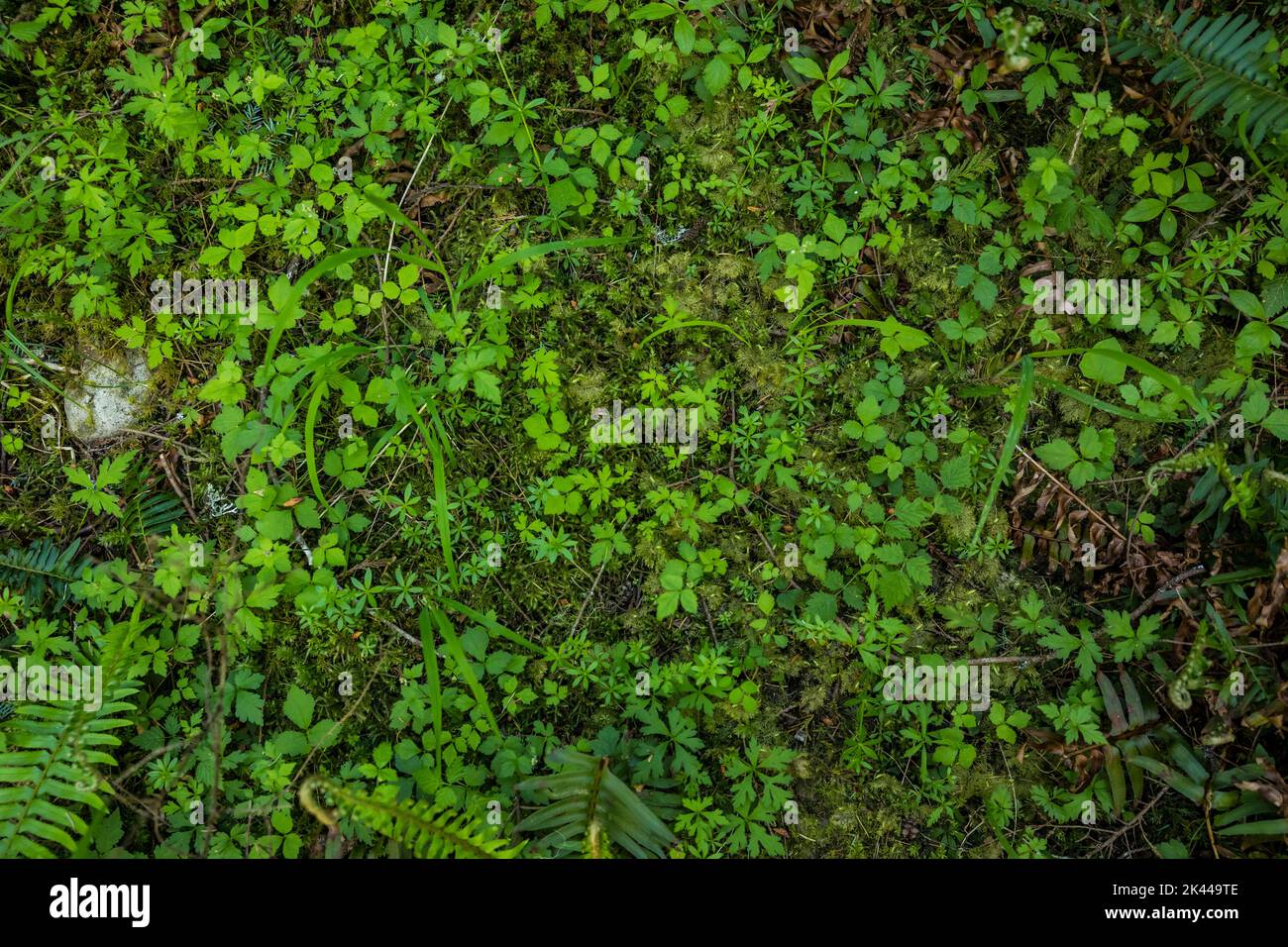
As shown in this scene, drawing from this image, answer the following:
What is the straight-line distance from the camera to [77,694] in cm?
384

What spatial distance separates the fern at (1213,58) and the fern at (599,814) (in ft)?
14.2

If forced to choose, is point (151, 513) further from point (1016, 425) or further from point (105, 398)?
point (1016, 425)

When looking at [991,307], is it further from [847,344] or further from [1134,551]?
[1134,551]

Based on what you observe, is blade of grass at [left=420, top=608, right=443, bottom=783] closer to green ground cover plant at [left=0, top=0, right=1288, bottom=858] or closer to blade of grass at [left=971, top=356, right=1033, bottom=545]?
green ground cover plant at [left=0, top=0, right=1288, bottom=858]

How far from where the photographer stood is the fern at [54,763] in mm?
3400

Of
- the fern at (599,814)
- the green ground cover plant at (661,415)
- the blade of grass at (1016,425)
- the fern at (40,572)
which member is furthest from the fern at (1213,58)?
the fern at (40,572)

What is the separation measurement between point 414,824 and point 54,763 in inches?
68.9

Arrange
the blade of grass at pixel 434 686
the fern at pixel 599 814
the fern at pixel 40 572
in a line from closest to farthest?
the fern at pixel 599 814 → the blade of grass at pixel 434 686 → the fern at pixel 40 572

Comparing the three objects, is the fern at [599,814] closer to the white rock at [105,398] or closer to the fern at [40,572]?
the fern at [40,572]

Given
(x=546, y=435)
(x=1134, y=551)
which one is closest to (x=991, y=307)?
(x=1134, y=551)

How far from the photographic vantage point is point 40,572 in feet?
13.4

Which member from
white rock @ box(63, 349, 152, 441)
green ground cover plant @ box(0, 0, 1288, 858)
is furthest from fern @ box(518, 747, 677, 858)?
white rock @ box(63, 349, 152, 441)

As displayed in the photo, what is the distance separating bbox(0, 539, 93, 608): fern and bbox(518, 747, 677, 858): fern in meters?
2.61

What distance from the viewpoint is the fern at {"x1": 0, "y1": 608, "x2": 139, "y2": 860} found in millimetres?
3400
